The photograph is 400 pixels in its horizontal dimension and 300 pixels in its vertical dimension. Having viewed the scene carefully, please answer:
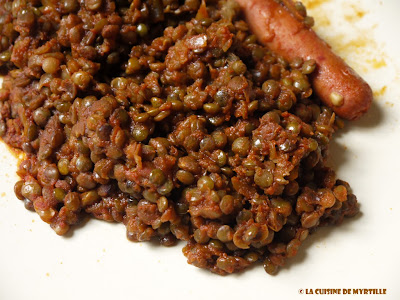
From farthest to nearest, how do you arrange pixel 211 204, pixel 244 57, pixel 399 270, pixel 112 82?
pixel 244 57
pixel 112 82
pixel 399 270
pixel 211 204

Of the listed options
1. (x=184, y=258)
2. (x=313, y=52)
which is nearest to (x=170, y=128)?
(x=184, y=258)

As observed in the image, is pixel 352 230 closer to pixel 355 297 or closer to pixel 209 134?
pixel 355 297

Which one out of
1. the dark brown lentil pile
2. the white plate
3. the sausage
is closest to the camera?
the dark brown lentil pile

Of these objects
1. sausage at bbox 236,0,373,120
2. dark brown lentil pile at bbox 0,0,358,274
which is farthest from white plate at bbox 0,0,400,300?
sausage at bbox 236,0,373,120

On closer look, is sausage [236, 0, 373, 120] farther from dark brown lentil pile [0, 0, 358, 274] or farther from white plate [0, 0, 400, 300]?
white plate [0, 0, 400, 300]

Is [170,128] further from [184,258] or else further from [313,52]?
[313,52]

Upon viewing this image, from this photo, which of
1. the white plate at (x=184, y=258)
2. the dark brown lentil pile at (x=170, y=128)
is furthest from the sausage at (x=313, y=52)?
Answer: the white plate at (x=184, y=258)

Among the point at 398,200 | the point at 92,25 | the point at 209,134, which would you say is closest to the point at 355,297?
the point at 398,200
